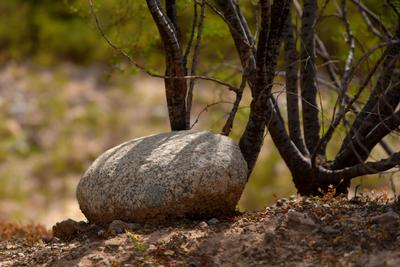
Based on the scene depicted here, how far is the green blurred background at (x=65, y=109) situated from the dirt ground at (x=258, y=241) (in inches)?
200

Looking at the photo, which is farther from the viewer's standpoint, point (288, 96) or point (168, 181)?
point (288, 96)

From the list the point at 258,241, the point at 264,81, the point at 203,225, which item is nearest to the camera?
the point at 258,241

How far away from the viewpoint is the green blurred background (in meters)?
11.2

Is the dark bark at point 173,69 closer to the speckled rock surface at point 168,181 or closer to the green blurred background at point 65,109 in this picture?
the speckled rock surface at point 168,181

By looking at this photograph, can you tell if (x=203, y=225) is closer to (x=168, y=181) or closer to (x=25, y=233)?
(x=168, y=181)

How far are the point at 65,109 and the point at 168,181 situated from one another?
28.2ft

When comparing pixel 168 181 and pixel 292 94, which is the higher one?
pixel 292 94

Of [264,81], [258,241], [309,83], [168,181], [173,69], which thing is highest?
[173,69]

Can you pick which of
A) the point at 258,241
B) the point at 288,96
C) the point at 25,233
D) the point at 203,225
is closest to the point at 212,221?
the point at 203,225

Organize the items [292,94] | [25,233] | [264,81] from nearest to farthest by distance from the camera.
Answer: [264,81] < [292,94] < [25,233]

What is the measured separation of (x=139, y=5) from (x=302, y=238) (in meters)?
3.18

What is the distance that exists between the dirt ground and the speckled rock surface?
0.12 metres

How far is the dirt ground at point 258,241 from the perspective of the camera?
411 cm

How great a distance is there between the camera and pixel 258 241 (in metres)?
4.34
